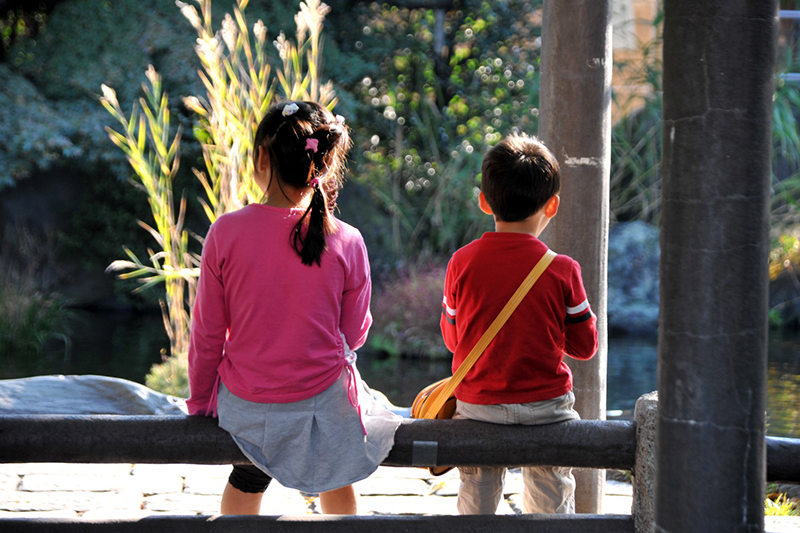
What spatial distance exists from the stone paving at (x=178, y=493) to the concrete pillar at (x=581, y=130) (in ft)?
2.54

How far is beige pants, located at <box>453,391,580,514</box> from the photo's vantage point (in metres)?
1.75

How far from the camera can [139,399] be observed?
3.46 m

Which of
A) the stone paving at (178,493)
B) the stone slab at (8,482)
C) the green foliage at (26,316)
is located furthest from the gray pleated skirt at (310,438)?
the green foliage at (26,316)

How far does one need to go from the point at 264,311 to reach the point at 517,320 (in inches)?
22.1

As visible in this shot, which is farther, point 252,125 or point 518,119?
point 518,119

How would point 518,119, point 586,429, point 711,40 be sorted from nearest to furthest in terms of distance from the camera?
point 711,40
point 586,429
point 518,119

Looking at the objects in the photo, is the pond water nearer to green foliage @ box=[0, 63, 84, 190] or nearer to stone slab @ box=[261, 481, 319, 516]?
Answer: green foliage @ box=[0, 63, 84, 190]

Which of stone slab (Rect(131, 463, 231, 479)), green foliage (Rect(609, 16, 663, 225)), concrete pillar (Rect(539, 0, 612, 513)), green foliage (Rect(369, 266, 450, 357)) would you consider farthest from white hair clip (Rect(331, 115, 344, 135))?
green foliage (Rect(609, 16, 663, 225))

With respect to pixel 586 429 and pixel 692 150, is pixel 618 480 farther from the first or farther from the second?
pixel 692 150

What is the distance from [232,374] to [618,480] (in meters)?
2.11

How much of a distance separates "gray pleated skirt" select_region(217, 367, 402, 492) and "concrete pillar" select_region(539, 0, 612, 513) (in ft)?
2.47

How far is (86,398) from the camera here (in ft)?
11.4

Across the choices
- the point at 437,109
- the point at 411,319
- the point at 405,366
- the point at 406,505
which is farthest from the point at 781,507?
the point at 437,109

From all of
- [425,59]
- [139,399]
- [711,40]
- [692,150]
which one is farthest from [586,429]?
[425,59]
